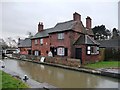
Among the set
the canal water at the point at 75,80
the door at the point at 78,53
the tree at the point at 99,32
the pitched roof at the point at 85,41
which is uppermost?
the tree at the point at 99,32

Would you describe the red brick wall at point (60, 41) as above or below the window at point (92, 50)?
above

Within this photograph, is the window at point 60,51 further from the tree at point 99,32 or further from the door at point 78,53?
the tree at point 99,32

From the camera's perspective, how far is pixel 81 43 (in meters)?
22.4

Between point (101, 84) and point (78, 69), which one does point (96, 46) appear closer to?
point (78, 69)

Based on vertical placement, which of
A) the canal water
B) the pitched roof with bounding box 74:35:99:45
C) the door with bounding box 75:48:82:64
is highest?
the pitched roof with bounding box 74:35:99:45

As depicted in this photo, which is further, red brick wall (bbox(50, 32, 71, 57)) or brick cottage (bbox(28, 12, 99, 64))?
red brick wall (bbox(50, 32, 71, 57))

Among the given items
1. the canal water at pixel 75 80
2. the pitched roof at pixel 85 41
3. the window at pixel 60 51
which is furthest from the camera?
the window at pixel 60 51

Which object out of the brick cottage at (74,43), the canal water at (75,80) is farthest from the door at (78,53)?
the canal water at (75,80)

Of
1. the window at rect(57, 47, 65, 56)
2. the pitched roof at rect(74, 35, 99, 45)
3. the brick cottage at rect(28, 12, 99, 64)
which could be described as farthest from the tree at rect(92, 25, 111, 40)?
the pitched roof at rect(74, 35, 99, 45)

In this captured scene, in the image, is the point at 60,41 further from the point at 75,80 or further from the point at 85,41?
the point at 75,80

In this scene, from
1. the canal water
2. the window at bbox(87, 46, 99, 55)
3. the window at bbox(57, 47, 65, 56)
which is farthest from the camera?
the window at bbox(57, 47, 65, 56)

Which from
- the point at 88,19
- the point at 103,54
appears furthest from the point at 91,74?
the point at 88,19

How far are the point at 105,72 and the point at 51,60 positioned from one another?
1105cm

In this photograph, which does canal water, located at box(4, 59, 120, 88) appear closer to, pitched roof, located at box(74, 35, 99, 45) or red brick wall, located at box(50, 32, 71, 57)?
pitched roof, located at box(74, 35, 99, 45)
